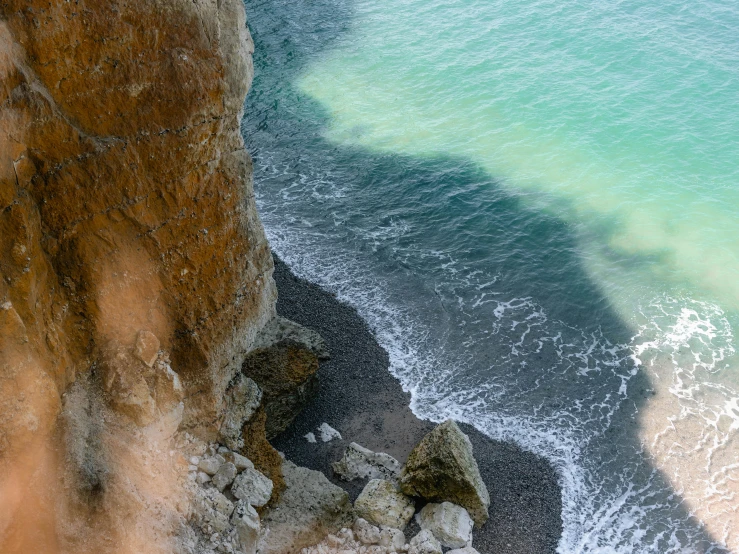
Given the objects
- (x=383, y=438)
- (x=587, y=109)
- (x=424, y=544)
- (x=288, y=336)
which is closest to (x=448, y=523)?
(x=424, y=544)

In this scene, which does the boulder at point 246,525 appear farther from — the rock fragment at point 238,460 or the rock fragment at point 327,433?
the rock fragment at point 327,433

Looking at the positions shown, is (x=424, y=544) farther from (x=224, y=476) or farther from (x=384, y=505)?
(x=224, y=476)

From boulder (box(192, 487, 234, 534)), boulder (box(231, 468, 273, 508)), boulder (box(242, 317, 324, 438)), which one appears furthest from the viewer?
boulder (box(242, 317, 324, 438))

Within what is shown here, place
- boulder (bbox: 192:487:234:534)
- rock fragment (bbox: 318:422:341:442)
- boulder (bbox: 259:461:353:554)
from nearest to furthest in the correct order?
1. boulder (bbox: 192:487:234:534)
2. boulder (bbox: 259:461:353:554)
3. rock fragment (bbox: 318:422:341:442)

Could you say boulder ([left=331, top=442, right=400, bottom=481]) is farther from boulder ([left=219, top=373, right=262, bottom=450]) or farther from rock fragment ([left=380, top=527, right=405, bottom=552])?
boulder ([left=219, top=373, right=262, bottom=450])

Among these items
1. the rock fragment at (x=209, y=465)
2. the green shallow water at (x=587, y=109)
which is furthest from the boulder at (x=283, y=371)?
the green shallow water at (x=587, y=109)

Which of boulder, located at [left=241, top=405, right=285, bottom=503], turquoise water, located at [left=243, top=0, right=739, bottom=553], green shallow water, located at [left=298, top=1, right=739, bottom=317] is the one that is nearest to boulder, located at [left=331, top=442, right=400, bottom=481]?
boulder, located at [left=241, top=405, right=285, bottom=503]

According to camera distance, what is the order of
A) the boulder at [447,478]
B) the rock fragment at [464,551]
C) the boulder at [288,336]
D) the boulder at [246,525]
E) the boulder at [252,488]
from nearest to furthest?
the boulder at [246,525] → the boulder at [252,488] → the rock fragment at [464,551] → the boulder at [447,478] → the boulder at [288,336]
